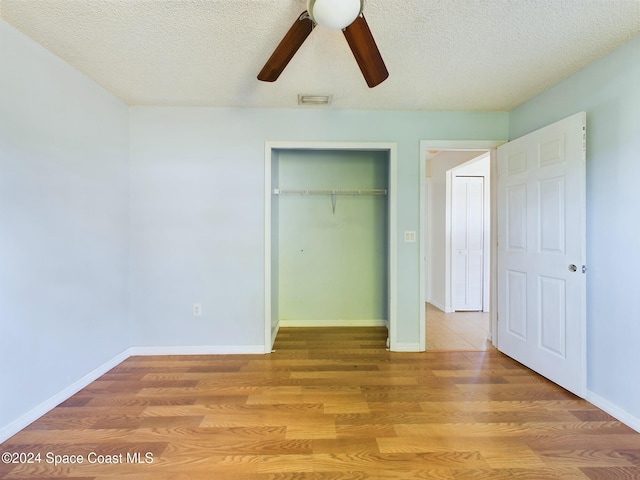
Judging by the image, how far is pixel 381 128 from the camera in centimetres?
272

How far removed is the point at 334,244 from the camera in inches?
138

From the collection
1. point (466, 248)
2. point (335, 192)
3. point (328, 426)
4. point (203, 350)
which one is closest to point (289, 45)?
point (335, 192)

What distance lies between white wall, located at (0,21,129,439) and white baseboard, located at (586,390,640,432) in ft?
12.1

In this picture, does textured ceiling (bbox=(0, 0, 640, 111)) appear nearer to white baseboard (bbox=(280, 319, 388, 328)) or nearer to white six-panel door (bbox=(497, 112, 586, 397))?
white six-panel door (bbox=(497, 112, 586, 397))

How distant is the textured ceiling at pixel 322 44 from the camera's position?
1.48 meters

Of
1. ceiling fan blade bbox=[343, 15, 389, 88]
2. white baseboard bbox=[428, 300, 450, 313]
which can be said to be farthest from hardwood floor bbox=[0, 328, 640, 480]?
ceiling fan blade bbox=[343, 15, 389, 88]

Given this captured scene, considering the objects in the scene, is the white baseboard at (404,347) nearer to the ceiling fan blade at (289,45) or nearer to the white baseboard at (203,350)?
the white baseboard at (203,350)

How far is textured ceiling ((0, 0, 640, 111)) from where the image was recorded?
1.48 meters

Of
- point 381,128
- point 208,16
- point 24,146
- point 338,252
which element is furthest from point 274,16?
point 338,252

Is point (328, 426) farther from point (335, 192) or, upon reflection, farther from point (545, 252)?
point (335, 192)

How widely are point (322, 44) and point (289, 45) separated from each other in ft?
1.32

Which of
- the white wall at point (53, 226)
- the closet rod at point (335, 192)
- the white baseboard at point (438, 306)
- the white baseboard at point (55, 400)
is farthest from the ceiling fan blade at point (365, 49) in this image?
the white baseboard at point (438, 306)

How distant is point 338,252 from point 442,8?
8.20 feet

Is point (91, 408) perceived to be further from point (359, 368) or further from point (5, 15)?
point (5, 15)
